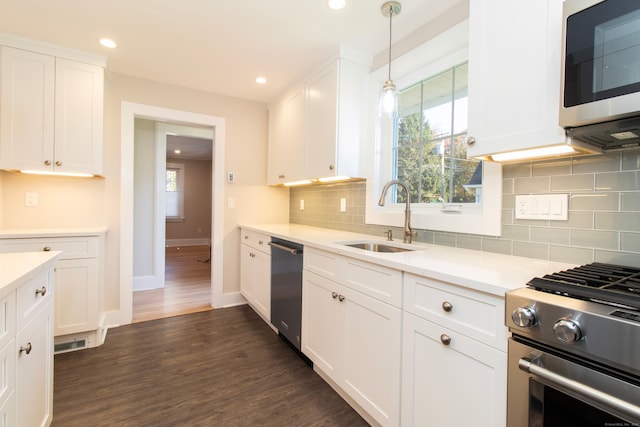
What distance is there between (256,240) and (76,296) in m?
1.43

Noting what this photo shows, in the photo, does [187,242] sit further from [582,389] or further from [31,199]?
[582,389]

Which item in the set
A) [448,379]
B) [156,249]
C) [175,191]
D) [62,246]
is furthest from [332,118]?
[175,191]

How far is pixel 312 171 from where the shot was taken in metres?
2.57

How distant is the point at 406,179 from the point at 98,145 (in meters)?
2.50

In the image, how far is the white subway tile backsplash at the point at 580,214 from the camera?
3.72 ft

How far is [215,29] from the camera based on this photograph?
6.70 feet

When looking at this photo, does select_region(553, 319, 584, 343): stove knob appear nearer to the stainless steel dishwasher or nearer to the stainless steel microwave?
the stainless steel microwave

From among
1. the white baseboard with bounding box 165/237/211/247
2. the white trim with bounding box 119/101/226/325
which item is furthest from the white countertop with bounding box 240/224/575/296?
the white baseboard with bounding box 165/237/211/247

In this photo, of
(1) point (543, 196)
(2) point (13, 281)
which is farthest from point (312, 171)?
(2) point (13, 281)

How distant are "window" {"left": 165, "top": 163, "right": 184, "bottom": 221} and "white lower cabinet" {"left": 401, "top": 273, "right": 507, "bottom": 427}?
7.78 meters

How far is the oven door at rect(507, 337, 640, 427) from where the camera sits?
0.69 metres

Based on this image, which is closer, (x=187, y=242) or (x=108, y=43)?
(x=108, y=43)

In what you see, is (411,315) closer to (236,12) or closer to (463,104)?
(463,104)

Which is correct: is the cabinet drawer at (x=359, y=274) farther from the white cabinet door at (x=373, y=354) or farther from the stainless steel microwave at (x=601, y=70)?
the stainless steel microwave at (x=601, y=70)
